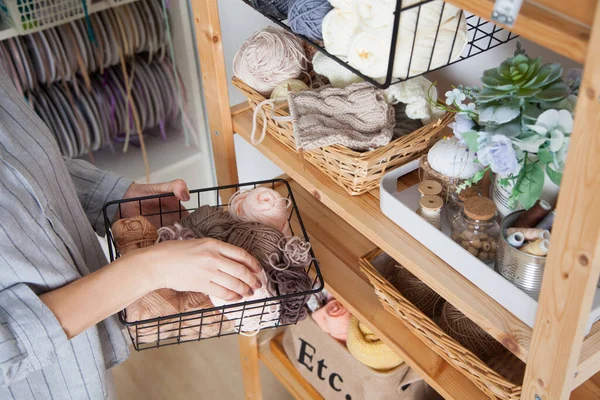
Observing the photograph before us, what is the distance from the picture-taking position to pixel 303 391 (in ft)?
4.80

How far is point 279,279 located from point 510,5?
1.84ft

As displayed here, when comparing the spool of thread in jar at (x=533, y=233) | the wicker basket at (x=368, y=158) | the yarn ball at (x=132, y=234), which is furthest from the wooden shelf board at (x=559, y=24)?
the yarn ball at (x=132, y=234)

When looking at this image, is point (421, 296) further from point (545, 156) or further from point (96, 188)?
point (96, 188)

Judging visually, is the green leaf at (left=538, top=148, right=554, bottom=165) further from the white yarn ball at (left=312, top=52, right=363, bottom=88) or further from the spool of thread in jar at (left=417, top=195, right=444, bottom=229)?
the white yarn ball at (left=312, top=52, right=363, bottom=88)

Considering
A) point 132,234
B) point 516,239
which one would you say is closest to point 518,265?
point 516,239

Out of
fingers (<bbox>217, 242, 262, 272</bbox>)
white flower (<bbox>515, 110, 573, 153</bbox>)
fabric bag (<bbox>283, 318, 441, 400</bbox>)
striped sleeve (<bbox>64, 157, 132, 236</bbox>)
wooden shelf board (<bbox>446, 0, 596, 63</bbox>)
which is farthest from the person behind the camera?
fabric bag (<bbox>283, 318, 441, 400</bbox>)

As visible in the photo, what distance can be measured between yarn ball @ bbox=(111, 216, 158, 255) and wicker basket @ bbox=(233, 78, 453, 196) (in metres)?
0.29

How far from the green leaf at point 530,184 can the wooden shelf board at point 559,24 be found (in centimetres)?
21

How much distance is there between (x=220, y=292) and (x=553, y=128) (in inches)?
19.2

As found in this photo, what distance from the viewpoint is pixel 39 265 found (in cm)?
85

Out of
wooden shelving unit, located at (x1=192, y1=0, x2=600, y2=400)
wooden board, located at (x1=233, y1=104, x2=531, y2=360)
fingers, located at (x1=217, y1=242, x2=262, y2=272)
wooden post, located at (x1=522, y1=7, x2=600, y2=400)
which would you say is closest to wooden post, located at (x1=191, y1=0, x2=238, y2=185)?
wooden shelving unit, located at (x1=192, y1=0, x2=600, y2=400)

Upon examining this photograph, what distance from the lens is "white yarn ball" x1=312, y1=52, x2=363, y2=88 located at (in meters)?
0.99

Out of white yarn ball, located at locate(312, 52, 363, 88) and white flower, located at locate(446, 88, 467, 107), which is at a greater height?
white flower, located at locate(446, 88, 467, 107)

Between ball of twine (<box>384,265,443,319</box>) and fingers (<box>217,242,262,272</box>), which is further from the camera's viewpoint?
ball of twine (<box>384,265,443,319</box>)
